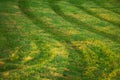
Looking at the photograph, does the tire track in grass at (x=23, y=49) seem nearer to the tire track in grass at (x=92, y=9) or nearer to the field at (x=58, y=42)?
the field at (x=58, y=42)

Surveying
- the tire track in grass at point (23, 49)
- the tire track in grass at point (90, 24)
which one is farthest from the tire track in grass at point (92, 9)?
the tire track in grass at point (23, 49)

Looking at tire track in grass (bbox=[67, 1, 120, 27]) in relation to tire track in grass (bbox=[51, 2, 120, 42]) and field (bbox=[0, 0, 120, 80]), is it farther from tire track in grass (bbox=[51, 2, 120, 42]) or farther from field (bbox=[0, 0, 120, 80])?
tire track in grass (bbox=[51, 2, 120, 42])

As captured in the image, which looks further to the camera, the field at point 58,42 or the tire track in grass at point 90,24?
the tire track in grass at point 90,24

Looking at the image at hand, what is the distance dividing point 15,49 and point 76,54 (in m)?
4.92

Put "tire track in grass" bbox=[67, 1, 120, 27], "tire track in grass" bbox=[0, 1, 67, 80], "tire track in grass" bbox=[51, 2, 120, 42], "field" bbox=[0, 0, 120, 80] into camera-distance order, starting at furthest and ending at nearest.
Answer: "tire track in grass" bbox=[67, 1, 120, 27] → "tire track in grass" bbox=[51, 2, 120, 42] → "field" bbox=[0, 0, 120, 80] → "tire track in grass" bbox=[0, 1, 67, 80]

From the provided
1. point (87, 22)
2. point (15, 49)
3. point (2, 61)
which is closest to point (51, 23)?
point (87, 22)

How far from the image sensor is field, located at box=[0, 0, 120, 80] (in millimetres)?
16022

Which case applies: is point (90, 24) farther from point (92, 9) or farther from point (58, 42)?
point (92, 9)

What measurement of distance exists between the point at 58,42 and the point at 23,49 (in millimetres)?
3467

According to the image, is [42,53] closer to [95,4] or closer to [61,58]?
[61,58]

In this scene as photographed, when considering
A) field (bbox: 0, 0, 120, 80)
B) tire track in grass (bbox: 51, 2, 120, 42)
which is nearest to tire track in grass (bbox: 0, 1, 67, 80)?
field (bbox: 0, 0, 120, 80)

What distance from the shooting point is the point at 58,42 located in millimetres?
20969

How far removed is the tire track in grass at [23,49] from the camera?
15.8 meters

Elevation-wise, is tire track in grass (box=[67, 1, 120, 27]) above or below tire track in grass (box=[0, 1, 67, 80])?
above
